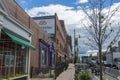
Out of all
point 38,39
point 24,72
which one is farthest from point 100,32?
point 38,39

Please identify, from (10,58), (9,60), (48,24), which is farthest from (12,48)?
(48,24)

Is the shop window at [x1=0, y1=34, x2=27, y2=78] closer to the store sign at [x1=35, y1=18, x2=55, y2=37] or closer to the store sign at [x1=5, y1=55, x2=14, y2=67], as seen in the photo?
the store sign at [x1=5, y1=55, x2=14, y2=67]

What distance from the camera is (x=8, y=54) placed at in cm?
1473

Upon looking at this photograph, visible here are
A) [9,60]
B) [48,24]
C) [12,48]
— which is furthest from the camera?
[48,24]

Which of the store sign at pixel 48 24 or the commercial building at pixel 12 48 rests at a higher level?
the store sign at pixel 48 24

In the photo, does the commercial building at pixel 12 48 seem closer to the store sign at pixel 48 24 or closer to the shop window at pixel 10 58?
the shop window at pixel 10 58

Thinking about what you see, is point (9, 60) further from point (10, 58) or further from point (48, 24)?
point (48, 24)

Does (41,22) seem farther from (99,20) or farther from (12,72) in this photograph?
(99,20)

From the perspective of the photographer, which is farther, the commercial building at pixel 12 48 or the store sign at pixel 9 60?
the store sign at pixel 9 60

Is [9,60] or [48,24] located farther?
[48,24]

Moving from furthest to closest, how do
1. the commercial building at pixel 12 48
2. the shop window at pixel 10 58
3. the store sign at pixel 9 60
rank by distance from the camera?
1. the store sign at pixel 9 60
2. the shop window at pixel 10 58
3. the commercial building at pixel 12 48

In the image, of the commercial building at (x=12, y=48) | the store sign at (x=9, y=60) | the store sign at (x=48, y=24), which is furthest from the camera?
the store sign at (x=48, y=24)

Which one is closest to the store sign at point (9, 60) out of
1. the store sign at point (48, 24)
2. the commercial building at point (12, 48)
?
the commercial building at point (12, 48)

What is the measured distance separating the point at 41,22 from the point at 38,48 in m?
18.2
